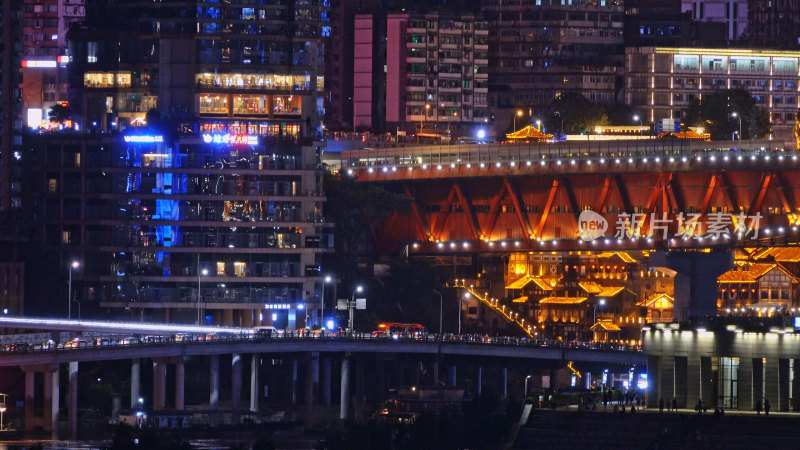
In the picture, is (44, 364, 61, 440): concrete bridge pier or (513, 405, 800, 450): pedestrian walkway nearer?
(513, 405, 800, 450): pedestrian walkway

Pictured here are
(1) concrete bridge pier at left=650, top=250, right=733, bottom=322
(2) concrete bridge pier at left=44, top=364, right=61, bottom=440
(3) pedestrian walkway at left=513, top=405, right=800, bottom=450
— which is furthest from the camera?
(1) concrete bridge pier at left=650, top=250, right=733, bottom=322

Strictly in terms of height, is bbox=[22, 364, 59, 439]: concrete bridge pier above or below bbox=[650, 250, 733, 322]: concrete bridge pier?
below

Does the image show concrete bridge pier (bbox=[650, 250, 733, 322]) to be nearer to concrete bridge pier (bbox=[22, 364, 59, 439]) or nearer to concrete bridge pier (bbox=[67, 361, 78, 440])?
concrete bridge pier (bbox=[67, 361, 78, 440])

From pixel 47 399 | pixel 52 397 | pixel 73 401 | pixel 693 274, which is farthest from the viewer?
pixel 693 274

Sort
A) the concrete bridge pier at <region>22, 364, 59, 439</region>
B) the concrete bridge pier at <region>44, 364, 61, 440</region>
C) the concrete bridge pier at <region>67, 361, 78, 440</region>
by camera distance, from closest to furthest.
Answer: the concrete bridge pier at <region>44, 364, 61, 440</region>, the concrete bridge pier at <region>22, 364, 59, 439</region>, the concrete bridge pier at <region>67, 361, 78, 440</region>

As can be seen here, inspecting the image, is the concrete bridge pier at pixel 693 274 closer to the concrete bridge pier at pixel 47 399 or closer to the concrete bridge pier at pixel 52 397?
the concrete bridge pier at pixel 52 397

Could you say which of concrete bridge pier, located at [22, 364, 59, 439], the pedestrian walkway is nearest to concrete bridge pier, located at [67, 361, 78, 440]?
concrete bridge pier, located at [22, 364, 59, 439]

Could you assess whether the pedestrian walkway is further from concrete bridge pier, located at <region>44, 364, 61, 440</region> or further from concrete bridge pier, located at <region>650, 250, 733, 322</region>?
concrete bridge pier, located at <region>44, 364, 61, 440</region>

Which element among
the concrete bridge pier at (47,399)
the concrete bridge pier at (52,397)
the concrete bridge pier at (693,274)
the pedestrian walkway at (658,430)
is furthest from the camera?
the concrete bridge pier at (693,274)

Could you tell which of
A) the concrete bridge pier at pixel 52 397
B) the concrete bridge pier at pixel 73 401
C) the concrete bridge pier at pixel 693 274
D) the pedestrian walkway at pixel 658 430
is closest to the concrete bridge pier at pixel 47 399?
the concrete bridge pier at pixel 52 397

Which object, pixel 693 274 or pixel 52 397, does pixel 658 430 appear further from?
pixel 52 397

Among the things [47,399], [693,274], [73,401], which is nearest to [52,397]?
[47,399]

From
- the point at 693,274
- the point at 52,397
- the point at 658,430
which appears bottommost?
the point at 52,397

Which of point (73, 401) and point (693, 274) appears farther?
point (693, 274)
